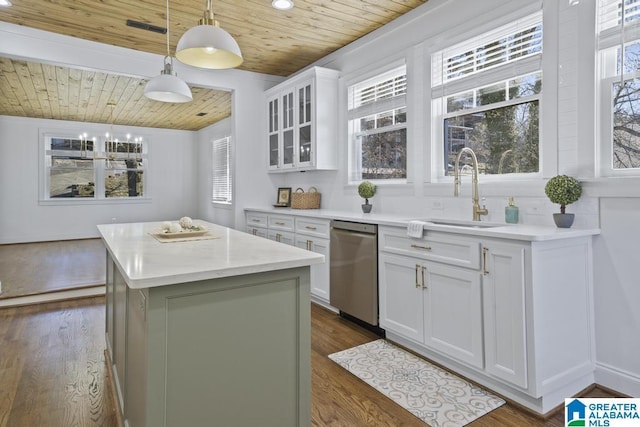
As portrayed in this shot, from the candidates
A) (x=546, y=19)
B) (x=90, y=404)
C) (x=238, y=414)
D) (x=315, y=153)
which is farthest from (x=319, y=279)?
(x=546, y=19)

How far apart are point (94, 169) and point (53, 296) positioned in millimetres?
5498

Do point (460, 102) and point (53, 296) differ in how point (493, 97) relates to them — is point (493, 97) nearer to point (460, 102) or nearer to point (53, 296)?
point (460, 102)

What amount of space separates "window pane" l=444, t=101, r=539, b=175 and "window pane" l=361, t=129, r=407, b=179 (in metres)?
0.51

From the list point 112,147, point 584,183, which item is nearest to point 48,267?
point 112,147

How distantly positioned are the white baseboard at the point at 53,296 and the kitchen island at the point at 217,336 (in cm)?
305

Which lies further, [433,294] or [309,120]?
[309,120]

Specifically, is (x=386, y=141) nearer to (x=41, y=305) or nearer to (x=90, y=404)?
(x=90, y=404)

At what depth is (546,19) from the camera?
94.9 inches

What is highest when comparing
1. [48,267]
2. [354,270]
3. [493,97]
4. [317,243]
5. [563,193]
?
[493,97]

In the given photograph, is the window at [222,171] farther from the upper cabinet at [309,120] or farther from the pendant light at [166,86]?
the pendant light at [166,86]

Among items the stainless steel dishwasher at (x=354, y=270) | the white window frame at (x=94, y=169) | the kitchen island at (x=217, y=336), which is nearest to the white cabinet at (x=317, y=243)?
the stainless steel dishwasher at (x=354, y=270)

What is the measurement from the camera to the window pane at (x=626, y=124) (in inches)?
83.3

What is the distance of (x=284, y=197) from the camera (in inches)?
201

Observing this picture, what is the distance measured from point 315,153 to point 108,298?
95.3 inches
